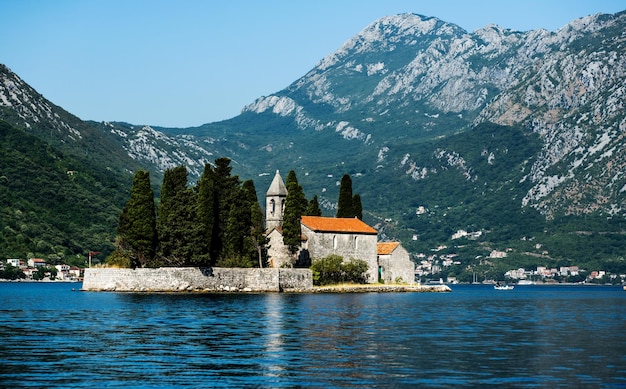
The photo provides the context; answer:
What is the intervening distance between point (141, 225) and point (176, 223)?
354 centimetres

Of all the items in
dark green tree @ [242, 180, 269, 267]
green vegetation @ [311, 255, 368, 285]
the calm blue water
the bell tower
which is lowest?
the calm blue water

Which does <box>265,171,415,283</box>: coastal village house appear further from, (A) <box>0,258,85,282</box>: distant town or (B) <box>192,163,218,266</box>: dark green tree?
(A) <box>0,258,85,282</box>: distant town

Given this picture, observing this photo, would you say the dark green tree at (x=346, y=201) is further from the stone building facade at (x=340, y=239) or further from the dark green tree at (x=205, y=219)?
the dark green tree at (x=205, y=219)

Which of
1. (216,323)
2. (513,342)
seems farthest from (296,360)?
(216,323)

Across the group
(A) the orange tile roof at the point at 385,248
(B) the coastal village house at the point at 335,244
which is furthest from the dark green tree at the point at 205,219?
(A) the orange tile roof at the point at 385,248

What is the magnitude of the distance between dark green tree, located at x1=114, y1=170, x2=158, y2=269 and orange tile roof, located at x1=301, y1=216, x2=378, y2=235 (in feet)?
63.6

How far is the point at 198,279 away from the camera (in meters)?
99.1

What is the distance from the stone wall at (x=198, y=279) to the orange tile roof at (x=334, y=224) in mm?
6924

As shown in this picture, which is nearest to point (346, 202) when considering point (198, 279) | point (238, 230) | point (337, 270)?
point (337, 270)

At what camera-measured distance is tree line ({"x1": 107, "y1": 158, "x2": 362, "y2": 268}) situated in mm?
99375

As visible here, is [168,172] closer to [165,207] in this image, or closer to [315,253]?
[165,207]

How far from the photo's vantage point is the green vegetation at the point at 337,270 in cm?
11075

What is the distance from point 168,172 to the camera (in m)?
101

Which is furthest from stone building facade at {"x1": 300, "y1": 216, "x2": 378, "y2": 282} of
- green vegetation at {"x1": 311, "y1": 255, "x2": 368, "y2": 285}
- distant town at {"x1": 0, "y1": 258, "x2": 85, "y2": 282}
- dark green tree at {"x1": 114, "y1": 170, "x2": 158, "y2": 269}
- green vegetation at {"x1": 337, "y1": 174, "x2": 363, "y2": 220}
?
distant town at {"x1": 0, "y1": 258, "x2": 85, "y2": 282}
